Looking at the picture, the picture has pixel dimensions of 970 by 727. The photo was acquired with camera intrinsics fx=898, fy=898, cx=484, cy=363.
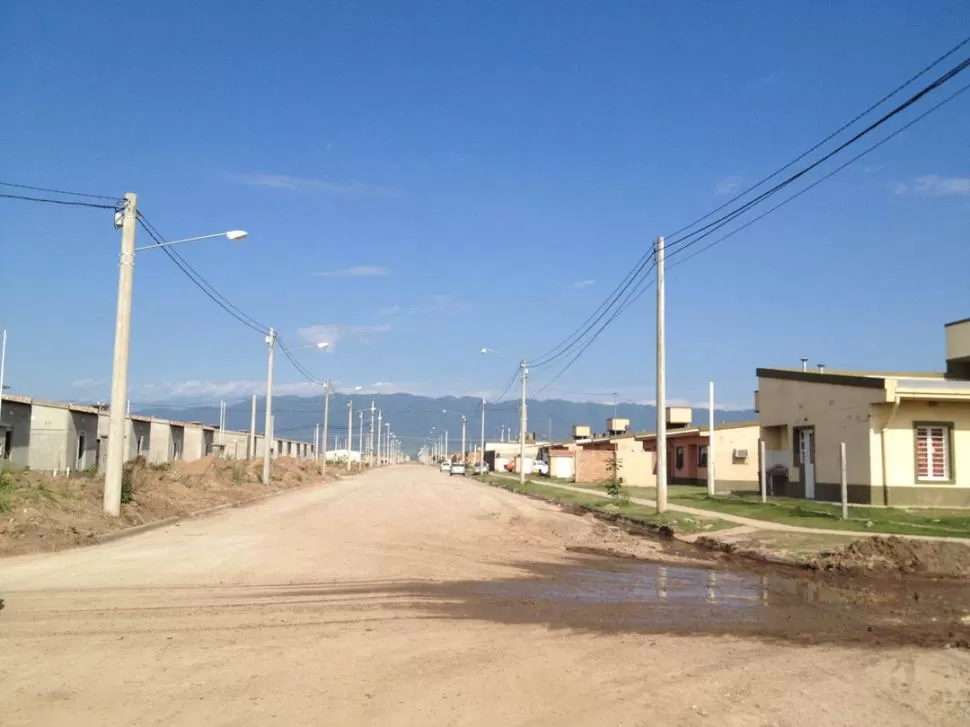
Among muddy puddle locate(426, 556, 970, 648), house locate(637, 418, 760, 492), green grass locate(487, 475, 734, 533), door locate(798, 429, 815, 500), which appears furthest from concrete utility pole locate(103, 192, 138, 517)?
house locate(637, 418, 760, 492)

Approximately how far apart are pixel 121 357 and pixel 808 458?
79.0 ft

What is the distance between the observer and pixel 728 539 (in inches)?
824

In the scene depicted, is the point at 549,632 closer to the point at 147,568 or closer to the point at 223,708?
the point at 223,708

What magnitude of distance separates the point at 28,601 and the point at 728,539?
14871mm

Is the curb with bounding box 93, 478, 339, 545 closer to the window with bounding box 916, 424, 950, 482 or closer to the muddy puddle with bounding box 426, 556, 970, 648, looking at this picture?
the muddy puddle with bounding box 426, 556, 970, 648

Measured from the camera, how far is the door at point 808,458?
108 ft

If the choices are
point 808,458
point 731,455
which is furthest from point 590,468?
point 808,458

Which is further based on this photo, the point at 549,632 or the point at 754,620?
the point at 754,620

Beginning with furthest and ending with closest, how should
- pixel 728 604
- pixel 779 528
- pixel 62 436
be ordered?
pixel 62 436 → pixel 779 528 → pixel 728 604

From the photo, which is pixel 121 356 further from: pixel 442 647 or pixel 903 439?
pixel 903 439

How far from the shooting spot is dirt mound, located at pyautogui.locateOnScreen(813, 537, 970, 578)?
52.6 ft

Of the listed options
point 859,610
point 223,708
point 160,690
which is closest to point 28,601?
point 160,690

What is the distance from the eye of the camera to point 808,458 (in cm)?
3350

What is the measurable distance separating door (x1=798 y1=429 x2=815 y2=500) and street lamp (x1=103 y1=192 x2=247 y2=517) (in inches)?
927
